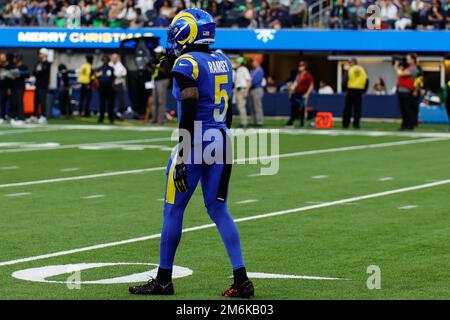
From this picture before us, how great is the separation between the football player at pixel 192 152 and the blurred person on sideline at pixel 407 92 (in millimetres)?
20285

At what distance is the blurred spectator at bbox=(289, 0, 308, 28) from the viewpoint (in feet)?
122

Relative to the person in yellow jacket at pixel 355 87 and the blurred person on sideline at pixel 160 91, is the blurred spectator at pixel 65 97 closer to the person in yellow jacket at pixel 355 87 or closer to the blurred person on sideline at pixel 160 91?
the blurred person on sideline at pixel 160 91

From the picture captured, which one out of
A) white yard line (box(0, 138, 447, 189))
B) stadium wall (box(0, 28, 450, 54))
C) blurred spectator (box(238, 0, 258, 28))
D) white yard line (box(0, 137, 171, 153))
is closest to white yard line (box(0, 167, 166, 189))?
white yard line (box(0, 138, 447, 189))

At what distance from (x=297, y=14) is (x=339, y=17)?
169 cm

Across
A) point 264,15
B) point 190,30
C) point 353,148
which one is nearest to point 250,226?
point 190,30

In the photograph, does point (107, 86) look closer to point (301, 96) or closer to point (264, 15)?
point (301, 96)

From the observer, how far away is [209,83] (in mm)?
8602

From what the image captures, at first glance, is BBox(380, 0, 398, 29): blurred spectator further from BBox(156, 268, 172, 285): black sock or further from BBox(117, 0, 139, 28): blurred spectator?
BBox(156, 268, 172, 285): black sock

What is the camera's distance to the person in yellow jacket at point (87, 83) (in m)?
34.0

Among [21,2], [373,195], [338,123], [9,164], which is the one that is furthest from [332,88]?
[373,195]

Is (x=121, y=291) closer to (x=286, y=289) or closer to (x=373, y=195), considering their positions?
(x=286, y=289)

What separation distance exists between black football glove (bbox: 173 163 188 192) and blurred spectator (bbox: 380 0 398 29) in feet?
91.0

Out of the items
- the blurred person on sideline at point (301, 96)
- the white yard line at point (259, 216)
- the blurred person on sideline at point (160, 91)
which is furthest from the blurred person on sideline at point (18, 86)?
the white yard line at point (259, 216)

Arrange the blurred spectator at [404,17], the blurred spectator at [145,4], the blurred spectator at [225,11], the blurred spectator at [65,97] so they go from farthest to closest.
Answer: the blurred spectator at [145,4], the blurred spectator at [225,11], the blurred spectator at [404,17], the blurred spectator at [65,97]
